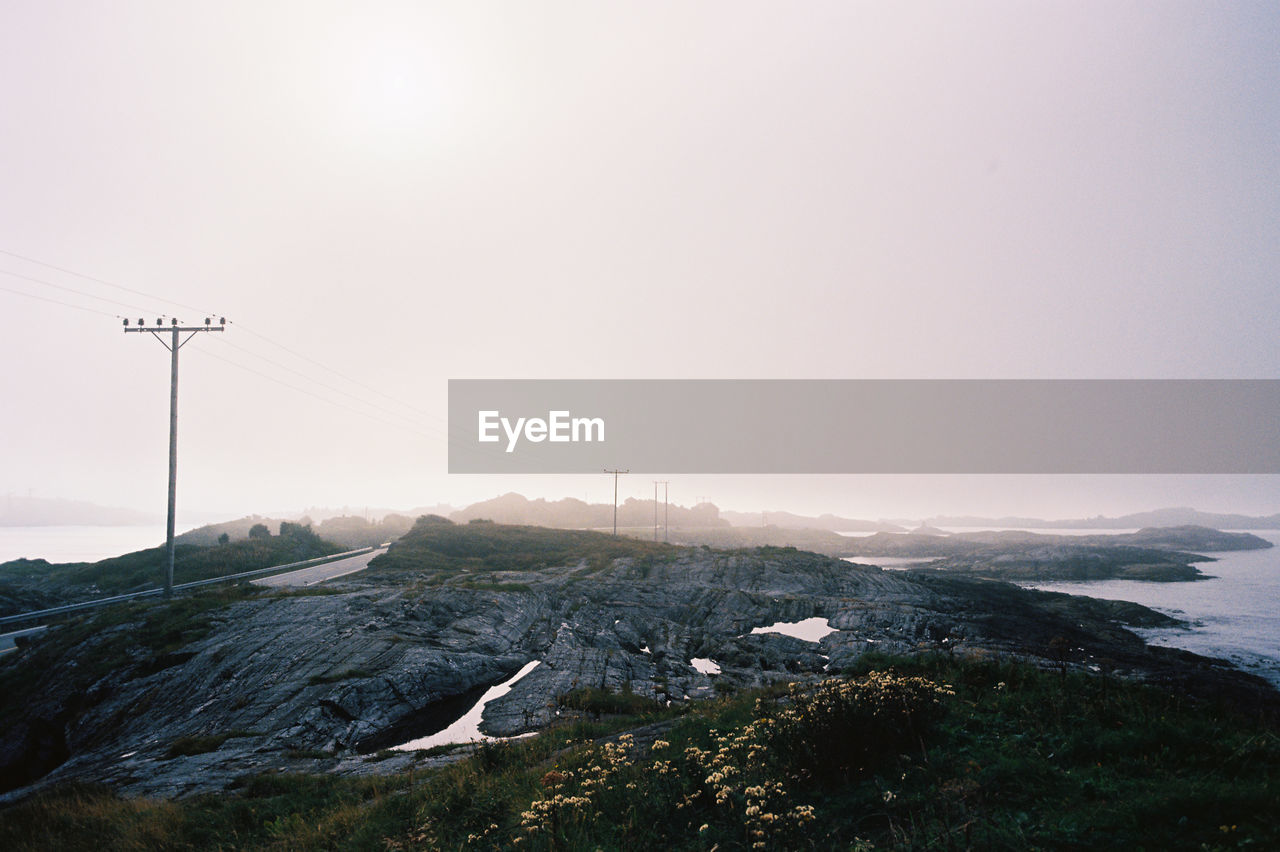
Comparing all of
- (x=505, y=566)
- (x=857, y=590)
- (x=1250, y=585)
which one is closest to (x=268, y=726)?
Result: (x=505, y=566)

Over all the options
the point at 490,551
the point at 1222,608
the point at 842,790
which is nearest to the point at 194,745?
the point at 842,790

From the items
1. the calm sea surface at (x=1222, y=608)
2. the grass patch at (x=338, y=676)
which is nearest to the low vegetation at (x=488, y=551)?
the grass patch at (x=338, y=676)

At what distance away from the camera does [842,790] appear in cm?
789

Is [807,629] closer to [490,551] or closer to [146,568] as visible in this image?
[490,551]

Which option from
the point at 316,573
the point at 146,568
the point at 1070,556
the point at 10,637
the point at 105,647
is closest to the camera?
the point at 105,647

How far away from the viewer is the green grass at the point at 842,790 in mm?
6070

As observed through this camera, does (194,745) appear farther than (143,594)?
No

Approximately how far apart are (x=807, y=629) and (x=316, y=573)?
40693mm

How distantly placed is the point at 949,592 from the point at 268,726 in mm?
60026

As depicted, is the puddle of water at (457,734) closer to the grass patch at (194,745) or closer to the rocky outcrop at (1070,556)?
the grass patch at (194,745)

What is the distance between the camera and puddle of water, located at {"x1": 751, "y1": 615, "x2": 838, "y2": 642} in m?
36.1

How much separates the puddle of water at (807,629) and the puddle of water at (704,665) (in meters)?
7.20

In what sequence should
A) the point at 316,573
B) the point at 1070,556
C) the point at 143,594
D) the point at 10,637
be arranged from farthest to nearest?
the point at 1070,556, the point at 316,573, the point at 143,594, the point at 10,637

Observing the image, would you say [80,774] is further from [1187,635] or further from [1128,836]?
[1187,635]
